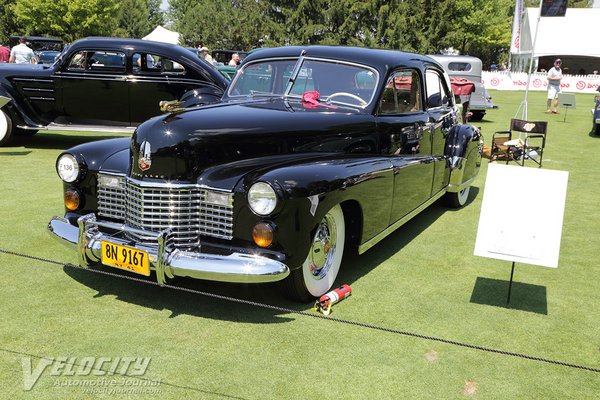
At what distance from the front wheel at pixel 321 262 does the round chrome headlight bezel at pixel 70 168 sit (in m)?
1.73

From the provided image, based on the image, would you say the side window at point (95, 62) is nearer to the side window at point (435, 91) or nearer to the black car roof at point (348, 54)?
the black car roof at point (348, 54)

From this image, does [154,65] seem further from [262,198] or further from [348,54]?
[262,198]

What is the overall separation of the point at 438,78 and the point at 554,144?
6.99 meters

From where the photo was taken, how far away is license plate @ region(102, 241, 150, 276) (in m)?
3.52

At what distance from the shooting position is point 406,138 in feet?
16.6

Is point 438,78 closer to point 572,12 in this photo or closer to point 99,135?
point 99,135

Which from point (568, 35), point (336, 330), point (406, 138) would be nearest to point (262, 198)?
point (336, 330)

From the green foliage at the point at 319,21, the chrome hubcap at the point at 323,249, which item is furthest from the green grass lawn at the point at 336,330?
the green foliage at the point at 319,21

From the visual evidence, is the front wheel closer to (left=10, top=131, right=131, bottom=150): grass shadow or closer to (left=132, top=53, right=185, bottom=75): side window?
(left=132, top=53, right=185, bottom=75): side window

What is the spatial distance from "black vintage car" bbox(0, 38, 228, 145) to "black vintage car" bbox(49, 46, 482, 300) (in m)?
4.60

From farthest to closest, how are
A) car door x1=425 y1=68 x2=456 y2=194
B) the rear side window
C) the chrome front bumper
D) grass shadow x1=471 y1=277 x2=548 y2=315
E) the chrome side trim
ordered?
the rear side window → car door x1=425 y1=68 x2=456 y2=194 → the chrome side trim → grass shadow x1=471 y1=277 x2=548 y2=315 → the chrome front bumper

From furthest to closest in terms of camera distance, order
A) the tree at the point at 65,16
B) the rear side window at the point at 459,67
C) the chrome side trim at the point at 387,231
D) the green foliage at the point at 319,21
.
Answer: the green foliage at the point at 319,21 < the tree at the point at 65,16 < the rear side window at the point at 459,67 < the chrome side trim at the point at 387,231

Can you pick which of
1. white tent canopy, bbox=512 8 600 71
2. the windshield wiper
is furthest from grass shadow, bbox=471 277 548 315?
white tent canopy, bbox=512 8 600 71

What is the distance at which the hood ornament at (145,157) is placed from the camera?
369 cm
